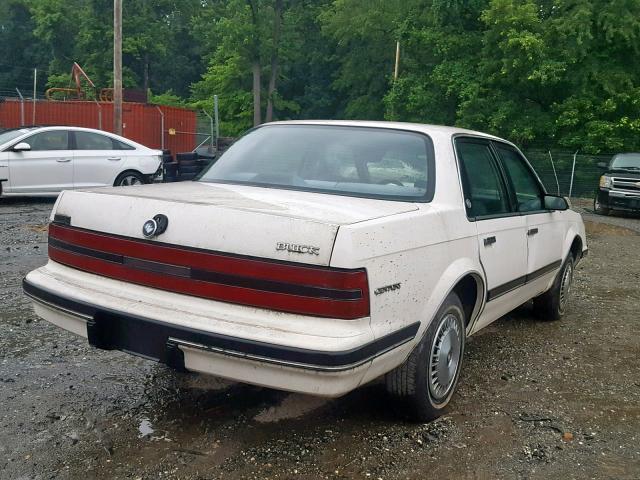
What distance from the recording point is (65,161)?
11555 millimetres

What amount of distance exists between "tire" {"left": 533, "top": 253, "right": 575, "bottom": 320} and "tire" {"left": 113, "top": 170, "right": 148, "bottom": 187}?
28.3 feet

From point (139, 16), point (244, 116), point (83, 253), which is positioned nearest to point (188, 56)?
point (139, 16)

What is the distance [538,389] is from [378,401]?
1.09m

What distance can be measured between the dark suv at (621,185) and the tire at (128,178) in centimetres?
1114

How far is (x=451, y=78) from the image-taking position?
28.8 meters

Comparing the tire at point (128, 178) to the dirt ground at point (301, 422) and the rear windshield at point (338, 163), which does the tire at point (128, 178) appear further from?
the rear windshield at point (338, 163)

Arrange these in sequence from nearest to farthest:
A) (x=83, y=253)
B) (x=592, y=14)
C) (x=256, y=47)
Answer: (x=83, y=253)
(x=592, y=14)
(x=256, y=47)

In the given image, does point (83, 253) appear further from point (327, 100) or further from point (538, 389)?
point (327, 100)

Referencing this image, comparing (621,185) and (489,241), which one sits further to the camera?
(621,185)

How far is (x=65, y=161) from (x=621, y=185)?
12.6m

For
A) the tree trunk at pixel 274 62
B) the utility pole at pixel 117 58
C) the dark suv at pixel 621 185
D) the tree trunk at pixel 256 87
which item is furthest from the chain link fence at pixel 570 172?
the tree trunk at pixel 274 62

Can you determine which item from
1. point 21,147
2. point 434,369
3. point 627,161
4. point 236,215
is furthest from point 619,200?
point 236,215

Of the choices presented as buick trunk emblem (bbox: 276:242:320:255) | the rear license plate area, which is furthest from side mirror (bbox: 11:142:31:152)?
buick trunk emblem (bbox: 276:242:320:255)

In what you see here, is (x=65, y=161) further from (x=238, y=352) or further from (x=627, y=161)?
Result: (x=627, y=161)
